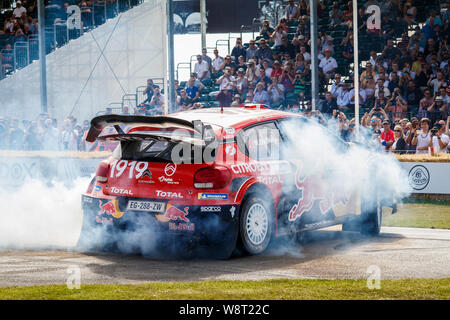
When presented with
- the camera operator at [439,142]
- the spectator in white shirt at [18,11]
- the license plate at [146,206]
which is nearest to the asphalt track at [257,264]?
the license plate at [146,206]

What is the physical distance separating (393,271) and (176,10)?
83.3 ft

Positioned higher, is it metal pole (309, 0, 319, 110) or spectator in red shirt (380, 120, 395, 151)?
metal pole (309, 0, 319, 110)

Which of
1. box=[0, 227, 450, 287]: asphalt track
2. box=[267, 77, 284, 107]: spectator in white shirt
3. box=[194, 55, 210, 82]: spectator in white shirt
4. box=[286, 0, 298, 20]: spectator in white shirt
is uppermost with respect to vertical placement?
box=[286, 0, 298, 20]: spectator in white shirt

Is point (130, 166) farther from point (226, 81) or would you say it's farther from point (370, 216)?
point (226, 81)

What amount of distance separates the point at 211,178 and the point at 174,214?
1.77 feet

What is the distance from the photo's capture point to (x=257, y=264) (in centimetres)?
779

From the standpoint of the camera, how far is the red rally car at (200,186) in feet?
25.7

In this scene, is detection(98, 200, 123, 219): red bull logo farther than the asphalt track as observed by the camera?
Yes

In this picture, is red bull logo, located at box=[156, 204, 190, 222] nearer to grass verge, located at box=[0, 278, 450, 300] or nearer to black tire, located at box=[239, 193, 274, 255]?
black tire, located at box=[239, 193, 274, 255]

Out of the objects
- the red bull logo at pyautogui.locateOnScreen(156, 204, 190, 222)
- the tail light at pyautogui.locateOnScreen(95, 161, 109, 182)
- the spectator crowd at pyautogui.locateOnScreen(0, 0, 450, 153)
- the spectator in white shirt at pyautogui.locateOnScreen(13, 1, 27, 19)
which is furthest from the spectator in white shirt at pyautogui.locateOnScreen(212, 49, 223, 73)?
the red bull logo at pyautogui.locateOnScreen(156, 204, 190, 222)

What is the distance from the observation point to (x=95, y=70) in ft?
88.4

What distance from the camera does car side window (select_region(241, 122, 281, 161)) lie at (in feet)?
27.8

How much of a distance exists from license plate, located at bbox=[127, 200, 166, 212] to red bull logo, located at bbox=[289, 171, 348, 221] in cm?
162

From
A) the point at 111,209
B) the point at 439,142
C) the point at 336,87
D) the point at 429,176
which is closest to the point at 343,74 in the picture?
the point at 336,87
